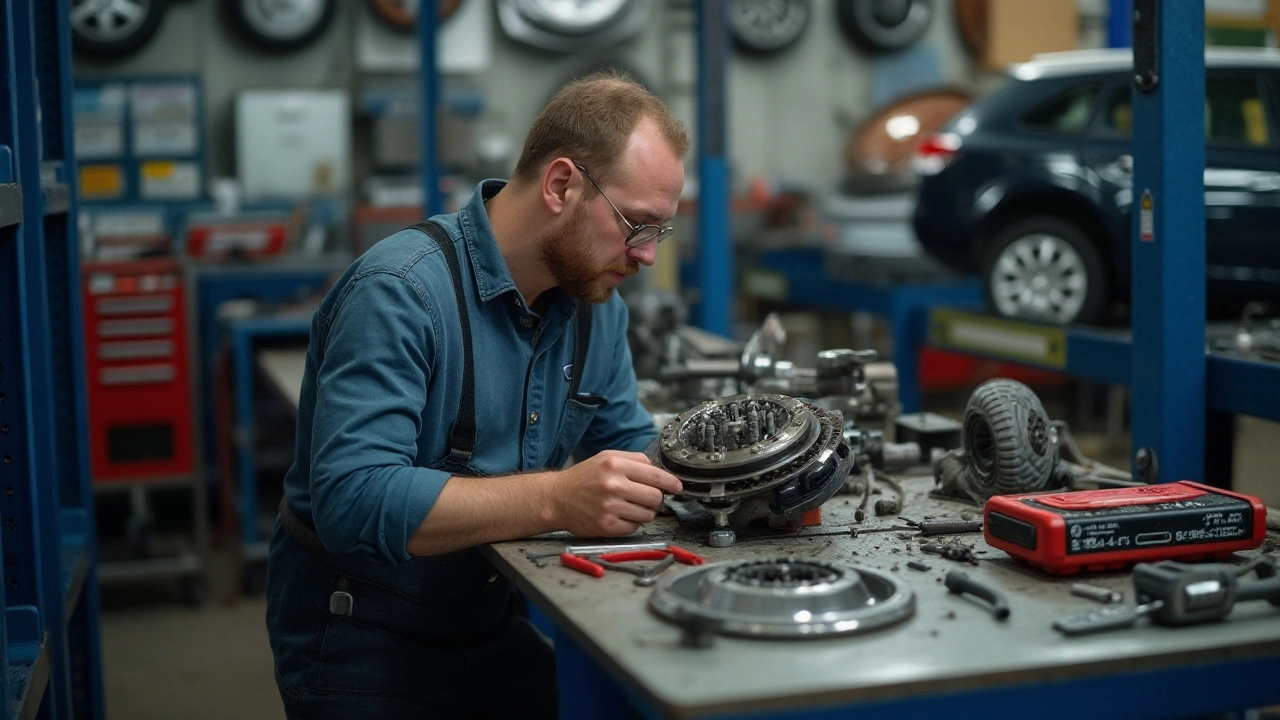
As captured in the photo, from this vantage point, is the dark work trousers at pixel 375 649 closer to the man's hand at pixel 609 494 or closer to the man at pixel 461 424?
the man at pixel 461 424

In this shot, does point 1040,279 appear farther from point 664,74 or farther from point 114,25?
point 114,25

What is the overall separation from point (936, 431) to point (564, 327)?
2.52 ft

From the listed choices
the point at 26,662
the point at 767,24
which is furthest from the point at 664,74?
the point at 26,662

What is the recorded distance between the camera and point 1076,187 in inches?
169

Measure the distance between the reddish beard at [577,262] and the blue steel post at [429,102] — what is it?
11.4ft

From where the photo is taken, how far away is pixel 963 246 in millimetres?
4750

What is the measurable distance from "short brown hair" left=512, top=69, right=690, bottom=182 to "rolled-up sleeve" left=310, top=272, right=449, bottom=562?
0.32 m

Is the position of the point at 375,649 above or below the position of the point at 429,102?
below

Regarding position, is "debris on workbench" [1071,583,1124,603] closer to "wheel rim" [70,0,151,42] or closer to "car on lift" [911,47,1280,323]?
"car on lift" [911,47,1280,323]

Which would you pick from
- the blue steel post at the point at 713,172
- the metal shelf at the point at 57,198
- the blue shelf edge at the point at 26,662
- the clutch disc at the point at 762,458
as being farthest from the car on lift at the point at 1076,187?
the blue shelf edge at the point at 26,662

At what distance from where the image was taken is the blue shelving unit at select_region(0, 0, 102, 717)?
2.06m

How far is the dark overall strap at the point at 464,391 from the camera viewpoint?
1925mm

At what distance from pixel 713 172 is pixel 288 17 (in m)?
3.45

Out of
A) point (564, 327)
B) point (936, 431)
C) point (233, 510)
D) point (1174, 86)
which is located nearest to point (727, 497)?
point (564, 327)
